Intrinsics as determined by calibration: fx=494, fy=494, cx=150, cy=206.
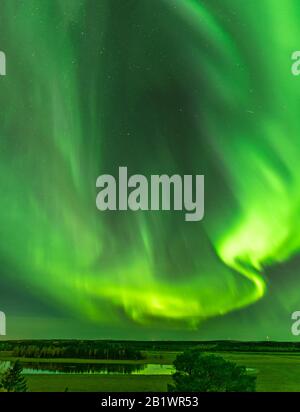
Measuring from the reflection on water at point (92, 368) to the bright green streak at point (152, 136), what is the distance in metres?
0.15

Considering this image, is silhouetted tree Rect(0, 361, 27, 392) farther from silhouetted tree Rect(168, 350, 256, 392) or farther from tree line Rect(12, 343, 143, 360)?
silhouetted tree Rect(168, 350, 256, 392)

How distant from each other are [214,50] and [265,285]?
742 mm

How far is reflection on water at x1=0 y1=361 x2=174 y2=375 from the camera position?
1.53 m

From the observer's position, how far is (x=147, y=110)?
60.4 inches

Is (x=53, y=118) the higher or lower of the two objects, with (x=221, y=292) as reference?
higher

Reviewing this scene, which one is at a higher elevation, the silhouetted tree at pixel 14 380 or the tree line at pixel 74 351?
the tree line at pixel 74 351

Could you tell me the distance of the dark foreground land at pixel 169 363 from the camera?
59.4 inches

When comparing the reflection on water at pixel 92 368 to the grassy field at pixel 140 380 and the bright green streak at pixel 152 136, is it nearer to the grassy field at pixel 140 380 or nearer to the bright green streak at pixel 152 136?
the grassy field at pixel 140 380

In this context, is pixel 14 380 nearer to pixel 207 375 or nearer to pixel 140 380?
pixel 140 380

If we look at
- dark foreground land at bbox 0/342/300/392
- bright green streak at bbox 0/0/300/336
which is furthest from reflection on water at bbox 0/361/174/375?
bright green streak at bbox 0/0/300/336

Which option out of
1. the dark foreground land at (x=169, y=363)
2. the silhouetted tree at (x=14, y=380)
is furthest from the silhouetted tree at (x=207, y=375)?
the silhouetted tree at (x=14, y=380)

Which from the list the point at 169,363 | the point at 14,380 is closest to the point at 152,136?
the point at 169,363
